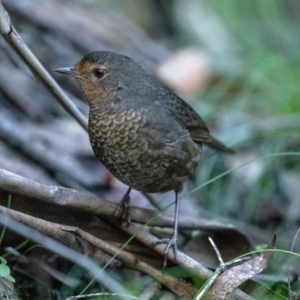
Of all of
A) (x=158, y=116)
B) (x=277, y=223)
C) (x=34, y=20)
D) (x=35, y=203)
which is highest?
(x=34, y=20)

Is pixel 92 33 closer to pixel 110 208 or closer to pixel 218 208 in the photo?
pixel 218 208

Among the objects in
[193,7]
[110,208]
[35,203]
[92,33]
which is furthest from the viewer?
[193,7]

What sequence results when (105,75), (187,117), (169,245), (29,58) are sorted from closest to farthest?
(169,245) < (29,58) < (105,75) < (187,117)

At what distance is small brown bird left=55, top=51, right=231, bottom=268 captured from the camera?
3.71 m

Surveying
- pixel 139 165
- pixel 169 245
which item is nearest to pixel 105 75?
pixel 139 165

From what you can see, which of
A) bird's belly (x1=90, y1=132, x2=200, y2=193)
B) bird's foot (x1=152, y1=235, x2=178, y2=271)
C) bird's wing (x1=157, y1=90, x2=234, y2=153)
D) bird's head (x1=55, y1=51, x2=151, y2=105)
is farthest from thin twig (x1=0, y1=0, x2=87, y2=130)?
bird's foot (x1=152, y1=235, x2=178, y2=271)

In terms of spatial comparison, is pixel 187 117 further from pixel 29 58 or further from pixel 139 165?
pixel 29 58

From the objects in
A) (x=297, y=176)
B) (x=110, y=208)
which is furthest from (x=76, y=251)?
(x=297, y=176)

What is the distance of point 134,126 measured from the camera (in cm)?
373

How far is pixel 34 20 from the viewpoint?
19.9ft

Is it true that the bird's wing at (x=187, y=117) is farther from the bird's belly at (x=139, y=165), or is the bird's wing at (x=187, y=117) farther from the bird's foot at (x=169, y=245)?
the bird's foot at (x=169, y=245)

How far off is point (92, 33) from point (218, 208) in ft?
9.28

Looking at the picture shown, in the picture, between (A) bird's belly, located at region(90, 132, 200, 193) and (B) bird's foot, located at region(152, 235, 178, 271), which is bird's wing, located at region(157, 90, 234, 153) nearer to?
(A) bird's belly, located at region(90, 132, 200, 193)

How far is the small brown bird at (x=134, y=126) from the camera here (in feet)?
12.2
